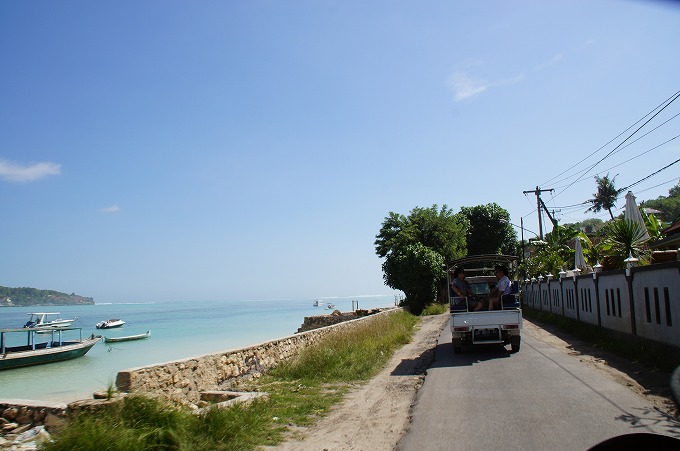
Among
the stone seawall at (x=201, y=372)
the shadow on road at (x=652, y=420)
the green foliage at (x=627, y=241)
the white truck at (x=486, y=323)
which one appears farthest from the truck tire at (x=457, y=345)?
the green foliage at (x=627, y=241)

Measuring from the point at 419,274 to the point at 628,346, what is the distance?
95.3ft

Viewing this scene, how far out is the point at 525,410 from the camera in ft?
24.2

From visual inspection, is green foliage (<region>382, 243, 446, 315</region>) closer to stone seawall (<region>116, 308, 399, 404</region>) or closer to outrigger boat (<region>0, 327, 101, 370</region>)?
outrigger boat (<region>0, 327, 101, 370</region>)

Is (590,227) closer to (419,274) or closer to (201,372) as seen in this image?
(419,274)

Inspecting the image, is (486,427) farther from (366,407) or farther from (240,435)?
(240,435)

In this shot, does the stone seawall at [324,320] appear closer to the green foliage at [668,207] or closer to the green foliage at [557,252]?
the green foliage at [557,252]

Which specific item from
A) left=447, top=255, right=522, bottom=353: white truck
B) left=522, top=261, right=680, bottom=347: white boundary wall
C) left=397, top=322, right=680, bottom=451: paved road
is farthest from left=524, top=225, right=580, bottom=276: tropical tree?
left=397, top=322, right=680, bottom=451: paved road

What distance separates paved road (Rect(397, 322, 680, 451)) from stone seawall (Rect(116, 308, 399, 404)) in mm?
4504

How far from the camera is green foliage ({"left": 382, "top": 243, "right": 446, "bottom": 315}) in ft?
137

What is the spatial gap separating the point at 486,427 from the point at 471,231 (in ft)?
194

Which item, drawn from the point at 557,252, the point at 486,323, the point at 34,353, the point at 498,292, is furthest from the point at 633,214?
the point at 34,353

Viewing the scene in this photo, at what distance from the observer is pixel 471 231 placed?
6397 centimetres

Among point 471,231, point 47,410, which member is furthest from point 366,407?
point 471,231

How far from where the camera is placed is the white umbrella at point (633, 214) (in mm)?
19219
